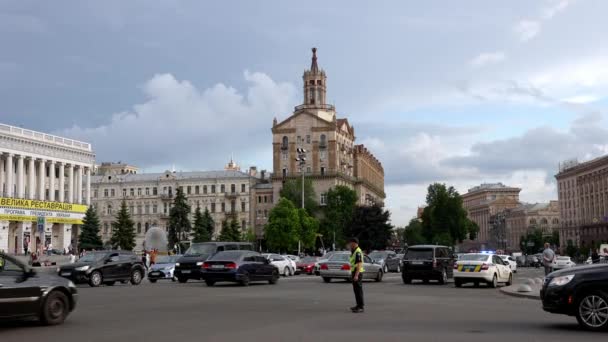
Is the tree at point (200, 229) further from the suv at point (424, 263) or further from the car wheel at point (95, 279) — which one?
the car wheel at point (95, 279)

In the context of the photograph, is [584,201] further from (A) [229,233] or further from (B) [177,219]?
(B) [177,219]

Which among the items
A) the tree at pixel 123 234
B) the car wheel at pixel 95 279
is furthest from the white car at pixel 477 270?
the tree at pixel 123 234

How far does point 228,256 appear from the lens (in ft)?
100

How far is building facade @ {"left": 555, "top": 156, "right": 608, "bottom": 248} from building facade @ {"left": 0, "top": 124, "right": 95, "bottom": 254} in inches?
3665

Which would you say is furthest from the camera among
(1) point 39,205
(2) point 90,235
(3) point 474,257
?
(1) point 39,205

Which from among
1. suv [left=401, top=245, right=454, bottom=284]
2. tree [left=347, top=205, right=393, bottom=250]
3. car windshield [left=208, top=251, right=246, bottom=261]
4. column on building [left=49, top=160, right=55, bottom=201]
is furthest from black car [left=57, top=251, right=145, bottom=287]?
column on building [left=49, top=160, right=55, bottom=201]

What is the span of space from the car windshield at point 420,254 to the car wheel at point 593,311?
64.4 feet

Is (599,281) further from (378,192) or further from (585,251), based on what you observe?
(378,192)

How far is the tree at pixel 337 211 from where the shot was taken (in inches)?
4948

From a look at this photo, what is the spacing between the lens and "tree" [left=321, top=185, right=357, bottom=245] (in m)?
126

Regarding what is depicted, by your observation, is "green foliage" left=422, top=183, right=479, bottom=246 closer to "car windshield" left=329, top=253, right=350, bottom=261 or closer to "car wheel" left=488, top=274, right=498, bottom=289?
"car windshield" left=329, top=253, right=350, bottom=261

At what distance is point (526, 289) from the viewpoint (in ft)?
84.2

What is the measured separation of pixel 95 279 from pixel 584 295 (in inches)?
873

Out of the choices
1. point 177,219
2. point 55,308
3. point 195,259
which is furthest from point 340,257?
point 177,219
